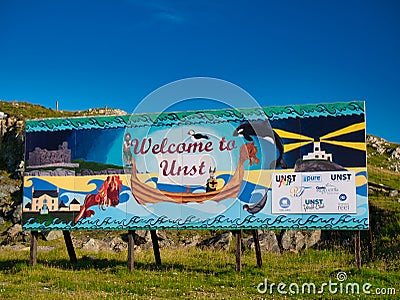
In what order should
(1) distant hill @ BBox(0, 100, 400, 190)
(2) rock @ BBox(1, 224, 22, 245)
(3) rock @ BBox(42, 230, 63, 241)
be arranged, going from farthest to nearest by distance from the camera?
(1) distant hill @ BBox(0, 100, 400, 190)
(2) rock @ BBox(1, 224, 22, 245)
(3) rock @ BBox(42, 230, 63, 241)

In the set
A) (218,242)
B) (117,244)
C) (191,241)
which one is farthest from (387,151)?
(117,244)

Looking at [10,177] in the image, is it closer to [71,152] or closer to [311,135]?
[71,152]

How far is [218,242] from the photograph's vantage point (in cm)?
2473

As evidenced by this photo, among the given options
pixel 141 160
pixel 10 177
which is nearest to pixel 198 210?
pixel 141 160

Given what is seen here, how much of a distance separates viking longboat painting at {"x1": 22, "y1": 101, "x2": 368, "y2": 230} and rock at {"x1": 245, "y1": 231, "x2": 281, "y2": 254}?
18.7 ft

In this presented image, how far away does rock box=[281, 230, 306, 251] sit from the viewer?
23559 millimetres

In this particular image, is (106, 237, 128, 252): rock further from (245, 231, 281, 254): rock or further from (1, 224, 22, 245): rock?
(245, 231, 281, 254): rock

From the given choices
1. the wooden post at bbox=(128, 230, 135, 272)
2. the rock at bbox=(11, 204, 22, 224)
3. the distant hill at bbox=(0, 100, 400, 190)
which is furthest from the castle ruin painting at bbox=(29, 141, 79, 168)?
the distant hill at bbox=(0, 100, 400, 190)

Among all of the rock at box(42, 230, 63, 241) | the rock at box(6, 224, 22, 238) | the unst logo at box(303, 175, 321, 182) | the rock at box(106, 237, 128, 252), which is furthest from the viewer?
A: the rock at box(6, 224, 22, 238)

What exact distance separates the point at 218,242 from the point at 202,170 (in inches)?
283

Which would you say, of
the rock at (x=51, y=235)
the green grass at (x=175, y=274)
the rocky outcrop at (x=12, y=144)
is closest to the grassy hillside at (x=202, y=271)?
the green grass at (x=175, y=274)

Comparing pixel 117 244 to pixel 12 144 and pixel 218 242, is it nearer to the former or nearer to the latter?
pixel 218 242

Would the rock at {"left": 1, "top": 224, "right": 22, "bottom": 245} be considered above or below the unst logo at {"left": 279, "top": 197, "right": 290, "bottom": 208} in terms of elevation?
below

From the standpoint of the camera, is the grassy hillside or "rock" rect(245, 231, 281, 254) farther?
"rock" rect(245, 231, 281, 254)
